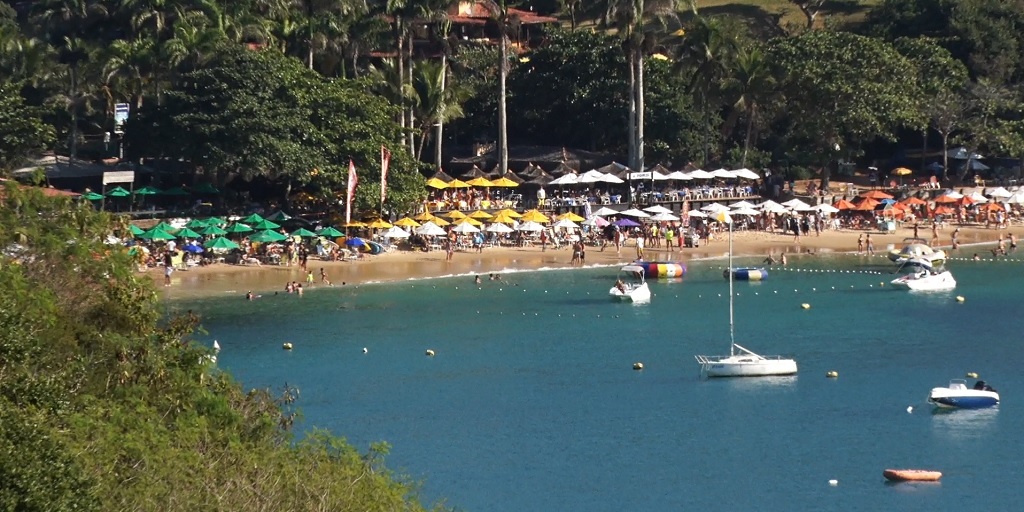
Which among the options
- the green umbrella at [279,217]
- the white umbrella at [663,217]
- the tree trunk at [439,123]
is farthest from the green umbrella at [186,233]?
the white umbrella at [663,217]

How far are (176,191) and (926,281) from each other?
34.1 m

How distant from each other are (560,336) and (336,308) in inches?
381

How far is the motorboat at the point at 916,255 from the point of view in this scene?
228 feet

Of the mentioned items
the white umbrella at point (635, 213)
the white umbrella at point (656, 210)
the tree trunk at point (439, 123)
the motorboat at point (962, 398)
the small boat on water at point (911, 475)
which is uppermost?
the tree trunk at point (439, 123)

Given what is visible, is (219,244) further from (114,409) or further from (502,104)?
(114,409)

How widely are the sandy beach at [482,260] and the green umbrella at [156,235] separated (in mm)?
1565

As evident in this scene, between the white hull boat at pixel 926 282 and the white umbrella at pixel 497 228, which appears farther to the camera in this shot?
the white umbrella at pixel 497 228

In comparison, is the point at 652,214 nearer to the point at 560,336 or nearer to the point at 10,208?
the point at 560,336

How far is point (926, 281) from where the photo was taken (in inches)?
2603

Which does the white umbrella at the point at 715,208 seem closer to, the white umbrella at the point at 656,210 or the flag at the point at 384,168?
the white umbrella at the point at 656,210

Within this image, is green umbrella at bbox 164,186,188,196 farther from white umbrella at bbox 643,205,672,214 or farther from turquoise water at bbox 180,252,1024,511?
white umbrella at bbox 643,205,672,214

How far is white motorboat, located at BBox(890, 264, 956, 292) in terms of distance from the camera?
65.9 m

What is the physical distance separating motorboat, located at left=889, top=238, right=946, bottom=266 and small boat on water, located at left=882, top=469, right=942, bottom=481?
33116 millimetres

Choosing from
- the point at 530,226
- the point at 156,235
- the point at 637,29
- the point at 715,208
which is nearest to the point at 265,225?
the point at 156,235
